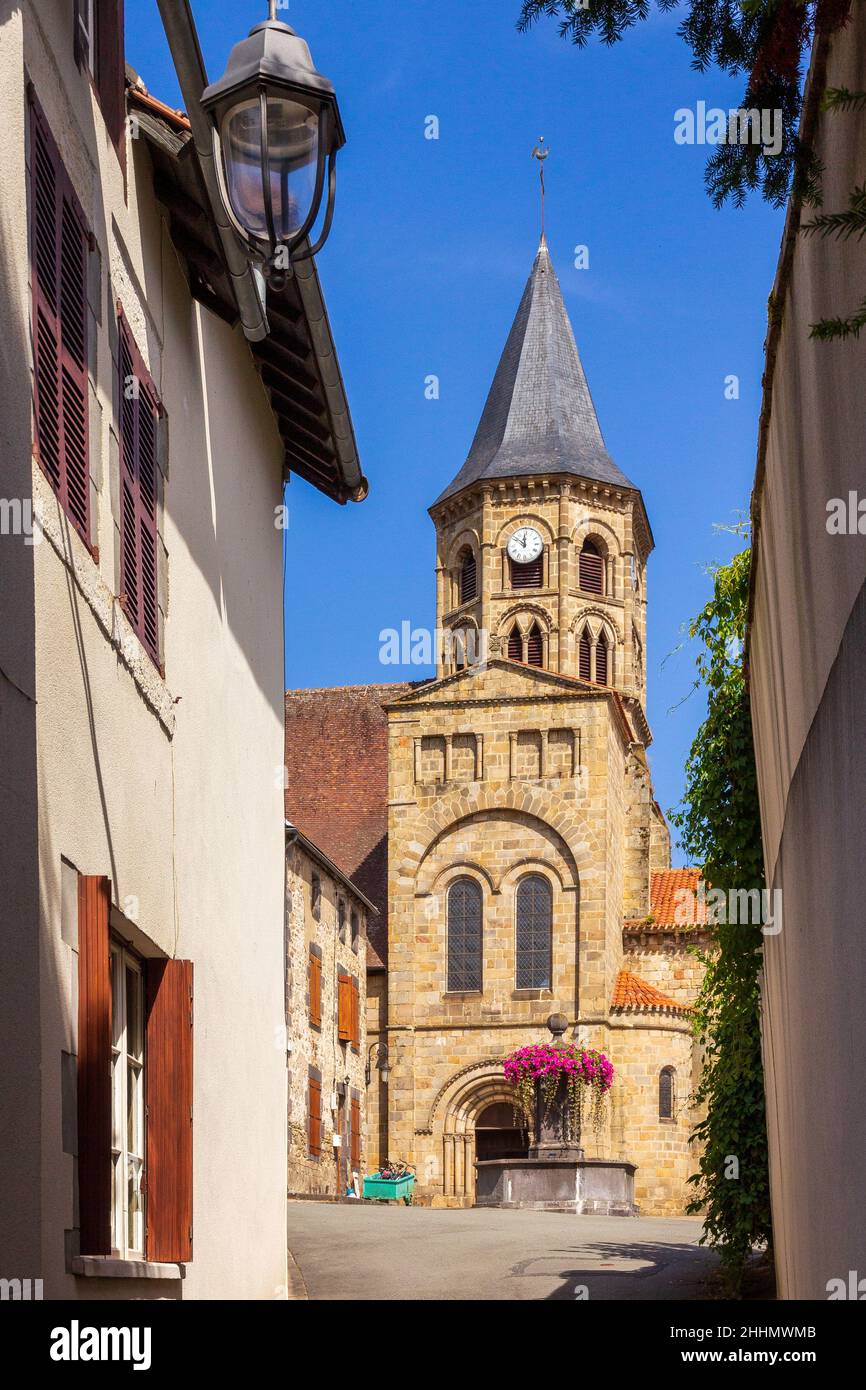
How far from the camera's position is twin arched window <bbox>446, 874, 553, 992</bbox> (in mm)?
44094

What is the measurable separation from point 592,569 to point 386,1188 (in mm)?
19472

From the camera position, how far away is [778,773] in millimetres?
9219

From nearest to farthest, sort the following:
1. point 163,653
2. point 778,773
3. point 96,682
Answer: point 96,682 < point 163,653 < point 778,773

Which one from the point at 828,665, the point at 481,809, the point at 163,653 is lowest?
the point at 828,665

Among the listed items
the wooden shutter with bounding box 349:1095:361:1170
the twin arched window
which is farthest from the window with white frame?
the twin arched window

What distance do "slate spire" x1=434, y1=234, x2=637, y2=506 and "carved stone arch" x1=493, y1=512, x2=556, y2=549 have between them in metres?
1.10

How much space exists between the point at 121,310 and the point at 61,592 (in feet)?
5.62

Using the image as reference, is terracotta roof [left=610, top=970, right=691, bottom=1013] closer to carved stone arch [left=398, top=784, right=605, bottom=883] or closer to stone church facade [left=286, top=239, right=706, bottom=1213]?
stone church facade [left=286, top=239, right=706, bottom=1213]

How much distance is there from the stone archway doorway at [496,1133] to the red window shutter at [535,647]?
12.7 m
